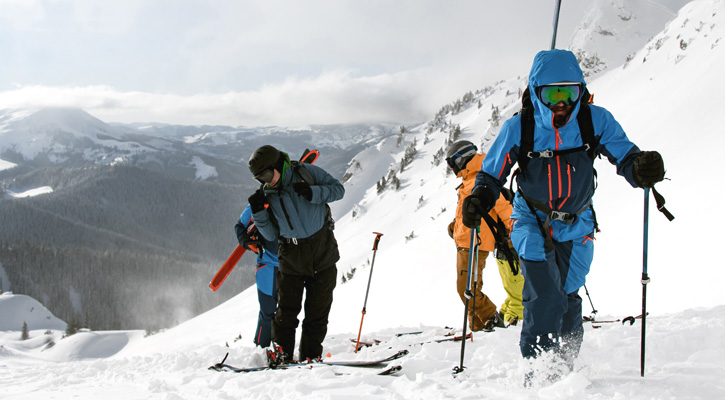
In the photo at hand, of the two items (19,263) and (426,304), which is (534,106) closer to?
(426,304)

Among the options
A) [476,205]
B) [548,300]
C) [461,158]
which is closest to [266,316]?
[461,158]

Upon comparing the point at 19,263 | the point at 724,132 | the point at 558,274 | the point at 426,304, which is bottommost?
the point at 19,263

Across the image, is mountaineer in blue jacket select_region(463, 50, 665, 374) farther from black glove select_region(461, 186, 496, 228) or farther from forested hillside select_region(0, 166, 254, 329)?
forested hillside select_region(0, 166, 254, 329)

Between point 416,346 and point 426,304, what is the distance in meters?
3.95

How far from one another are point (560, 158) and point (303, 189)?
2.42 meters

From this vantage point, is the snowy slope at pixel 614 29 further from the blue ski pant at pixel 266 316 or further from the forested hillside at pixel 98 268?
the forested hillside at pixel 98 268

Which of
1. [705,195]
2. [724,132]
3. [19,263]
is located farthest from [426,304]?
[19,263]

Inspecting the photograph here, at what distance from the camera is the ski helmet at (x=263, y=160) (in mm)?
4105

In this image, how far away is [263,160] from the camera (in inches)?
162

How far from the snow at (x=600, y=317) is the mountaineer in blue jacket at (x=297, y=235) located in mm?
462

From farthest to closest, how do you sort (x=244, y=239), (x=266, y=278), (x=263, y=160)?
(x=266, y=278) → (x=244, y=239) → (x=263, y=160)

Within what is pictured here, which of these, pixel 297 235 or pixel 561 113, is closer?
pixel 561 113

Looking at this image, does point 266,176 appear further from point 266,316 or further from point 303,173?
point 266,316

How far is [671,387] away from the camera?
2.23 metres
